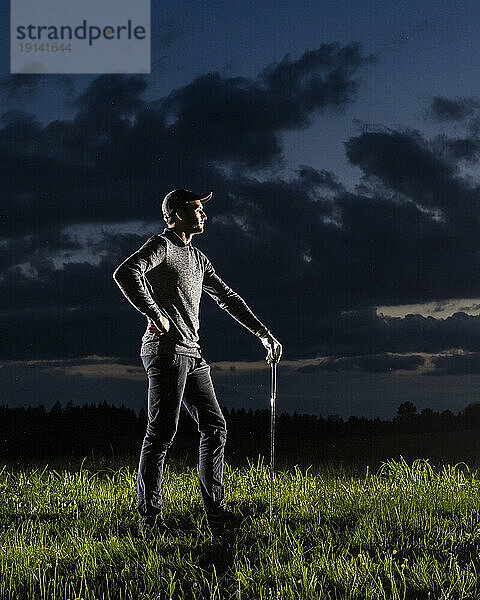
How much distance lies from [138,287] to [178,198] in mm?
999

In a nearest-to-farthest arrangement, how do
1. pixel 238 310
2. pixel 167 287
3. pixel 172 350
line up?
pixel 172 350 < pixel 167 287 < pixel 238 310

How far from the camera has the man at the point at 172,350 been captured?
6090 mm

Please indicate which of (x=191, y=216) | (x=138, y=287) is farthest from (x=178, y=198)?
Result: (x=138, y=287)

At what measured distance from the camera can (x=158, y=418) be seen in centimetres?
611

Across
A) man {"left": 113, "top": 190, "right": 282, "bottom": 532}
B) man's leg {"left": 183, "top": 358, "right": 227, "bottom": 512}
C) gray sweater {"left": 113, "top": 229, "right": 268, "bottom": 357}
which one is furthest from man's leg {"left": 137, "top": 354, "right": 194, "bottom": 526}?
man's leg {"left": 183, "top": 358, "right": 227, "bottom": 512}

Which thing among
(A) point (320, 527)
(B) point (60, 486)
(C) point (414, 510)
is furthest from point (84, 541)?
(C) point (414, 510)

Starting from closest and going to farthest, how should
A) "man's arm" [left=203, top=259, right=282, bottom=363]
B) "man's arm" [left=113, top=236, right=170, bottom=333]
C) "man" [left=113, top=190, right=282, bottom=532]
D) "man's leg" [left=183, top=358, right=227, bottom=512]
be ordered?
"man's arm" [left=113, top=236, right=170, bottom=333] → "man" [left=113, top=190, right=282, bottom=532] → "man's leg" [left=183, top=358, right=227, bottom=512] → "man's arm" [left=203, top=259, right=282, bottom=363]

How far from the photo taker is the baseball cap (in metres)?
6.48

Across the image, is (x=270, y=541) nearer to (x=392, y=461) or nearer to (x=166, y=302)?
(x=166, y=302)

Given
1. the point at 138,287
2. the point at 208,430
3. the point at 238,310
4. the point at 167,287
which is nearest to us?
the point at 138,287

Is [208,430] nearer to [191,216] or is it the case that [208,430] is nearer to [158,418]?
[158,418]

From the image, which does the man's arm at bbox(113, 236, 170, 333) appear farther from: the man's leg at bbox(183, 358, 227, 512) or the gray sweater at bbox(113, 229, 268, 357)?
the man's leg at bbox(183, 358, 227, 512)

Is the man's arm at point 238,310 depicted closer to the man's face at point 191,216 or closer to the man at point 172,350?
the man at point 172,350

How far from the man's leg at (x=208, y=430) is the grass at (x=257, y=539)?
355mm
